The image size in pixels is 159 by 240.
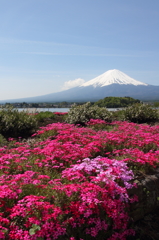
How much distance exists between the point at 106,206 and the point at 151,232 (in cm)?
136

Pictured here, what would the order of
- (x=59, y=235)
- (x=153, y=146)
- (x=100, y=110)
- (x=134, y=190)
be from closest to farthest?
(x=59, y=235) → (x=134, y=190) → (x=153, y=146) → (x=100, y=110)

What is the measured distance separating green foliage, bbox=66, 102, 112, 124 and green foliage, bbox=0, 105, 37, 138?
3.09m

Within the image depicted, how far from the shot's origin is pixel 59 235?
336cm

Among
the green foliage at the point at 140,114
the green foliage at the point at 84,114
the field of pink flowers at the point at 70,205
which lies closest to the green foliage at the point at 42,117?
the green foliage at the point at 84,114

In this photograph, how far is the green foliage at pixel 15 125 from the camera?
34.9 ft

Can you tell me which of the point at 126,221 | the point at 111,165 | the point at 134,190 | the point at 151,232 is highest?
the point at 111,165

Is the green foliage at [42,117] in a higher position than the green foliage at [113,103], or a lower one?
lower

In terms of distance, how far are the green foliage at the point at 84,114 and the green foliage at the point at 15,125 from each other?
3092mm

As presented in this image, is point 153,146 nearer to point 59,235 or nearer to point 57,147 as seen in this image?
point 57,147

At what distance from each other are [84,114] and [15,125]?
5.03 meters

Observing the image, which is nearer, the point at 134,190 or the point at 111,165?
the point at 134,190

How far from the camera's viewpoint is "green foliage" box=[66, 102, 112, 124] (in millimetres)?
13823

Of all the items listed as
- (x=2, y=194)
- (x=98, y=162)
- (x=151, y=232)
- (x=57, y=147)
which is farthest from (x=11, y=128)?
(x=151, y=232)

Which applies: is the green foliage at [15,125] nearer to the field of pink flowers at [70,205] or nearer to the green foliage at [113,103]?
the field of pink flowers at [70,205]
